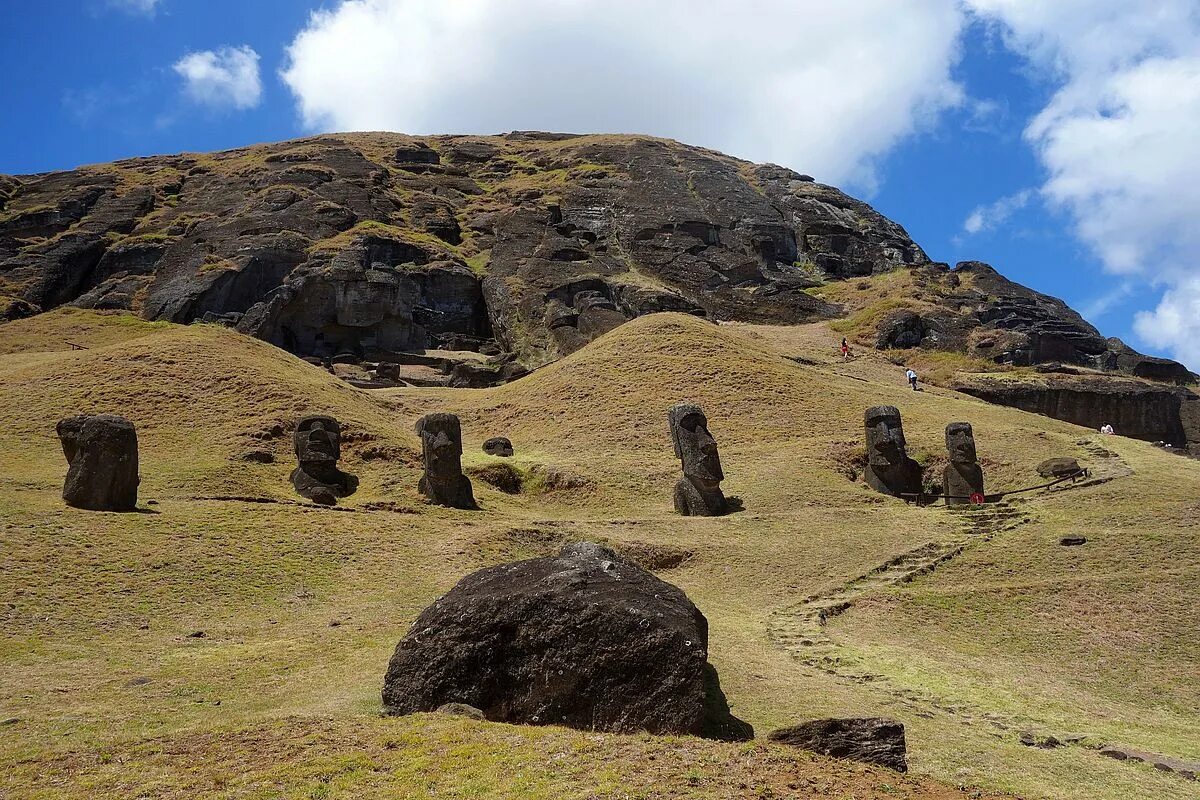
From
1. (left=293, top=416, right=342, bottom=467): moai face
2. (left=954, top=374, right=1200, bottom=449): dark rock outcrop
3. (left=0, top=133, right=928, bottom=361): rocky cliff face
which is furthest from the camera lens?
(left=0, top=133, right=928, bottom=361): rocky cliff face

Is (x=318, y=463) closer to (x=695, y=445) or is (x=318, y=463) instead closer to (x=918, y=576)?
(x=695, y=445)

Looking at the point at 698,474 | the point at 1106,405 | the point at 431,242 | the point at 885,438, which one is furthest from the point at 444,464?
the point at 431,242

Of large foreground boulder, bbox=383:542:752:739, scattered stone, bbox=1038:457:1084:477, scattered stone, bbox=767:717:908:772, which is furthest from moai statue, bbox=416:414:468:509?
scattered stone, bbox=767:717:908:772

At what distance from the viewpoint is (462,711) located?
35.5 feet

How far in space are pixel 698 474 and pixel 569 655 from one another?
1874 cm

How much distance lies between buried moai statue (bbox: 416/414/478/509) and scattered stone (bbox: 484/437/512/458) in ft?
23.2

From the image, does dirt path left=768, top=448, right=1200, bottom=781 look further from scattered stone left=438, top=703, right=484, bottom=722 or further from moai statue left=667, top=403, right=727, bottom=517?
moai statue left=667, top=403, right=727, bottom=517

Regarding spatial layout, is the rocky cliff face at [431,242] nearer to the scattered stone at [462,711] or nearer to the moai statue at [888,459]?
the moai statue at [888,459]

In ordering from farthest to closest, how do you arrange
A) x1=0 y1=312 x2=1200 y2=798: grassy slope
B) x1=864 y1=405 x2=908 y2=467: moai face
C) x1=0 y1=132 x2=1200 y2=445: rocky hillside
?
1. x1=0 y1=132 x2=1200 y2=445: rocky hillside
2. x1=864 y1=405 x2=908 y2=467: moai face
3. x1=0 y1=312 x2=1200 y2=798: grassy slope

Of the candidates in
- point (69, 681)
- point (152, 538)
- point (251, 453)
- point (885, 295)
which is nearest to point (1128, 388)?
point (885, 295)

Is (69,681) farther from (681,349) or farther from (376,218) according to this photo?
(376,218)

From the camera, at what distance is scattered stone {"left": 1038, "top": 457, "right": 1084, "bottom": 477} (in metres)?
29.4

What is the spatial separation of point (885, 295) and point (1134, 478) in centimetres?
A: 5087

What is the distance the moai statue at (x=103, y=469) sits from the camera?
22.8 m
